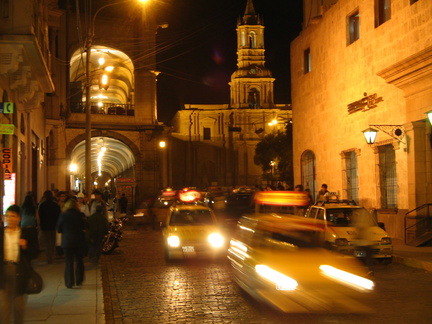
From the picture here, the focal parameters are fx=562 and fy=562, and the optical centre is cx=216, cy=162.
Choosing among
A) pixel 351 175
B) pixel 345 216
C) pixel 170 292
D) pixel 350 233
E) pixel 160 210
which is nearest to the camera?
pixel 170 292

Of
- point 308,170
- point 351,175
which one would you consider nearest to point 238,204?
point 308,170

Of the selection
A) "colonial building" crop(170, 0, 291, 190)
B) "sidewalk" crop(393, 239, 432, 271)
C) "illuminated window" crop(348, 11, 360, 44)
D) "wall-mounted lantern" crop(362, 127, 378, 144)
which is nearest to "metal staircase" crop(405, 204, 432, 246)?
"sidewalk" crop(393, 239, 432, 271)

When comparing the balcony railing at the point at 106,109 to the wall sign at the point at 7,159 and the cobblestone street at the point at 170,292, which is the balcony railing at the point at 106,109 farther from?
the cobblestone street at the point at 170,292

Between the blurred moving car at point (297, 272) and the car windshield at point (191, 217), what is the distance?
7220mm

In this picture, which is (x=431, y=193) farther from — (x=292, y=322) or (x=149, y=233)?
(x=149, y=233)

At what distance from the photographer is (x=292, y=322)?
8602 mm

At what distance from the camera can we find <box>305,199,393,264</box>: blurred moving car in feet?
49.1

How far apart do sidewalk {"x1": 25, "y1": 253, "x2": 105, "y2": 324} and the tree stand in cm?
5745

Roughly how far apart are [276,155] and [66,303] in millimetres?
69432

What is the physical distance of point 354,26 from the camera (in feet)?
79.0

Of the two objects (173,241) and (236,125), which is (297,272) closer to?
(173,241)

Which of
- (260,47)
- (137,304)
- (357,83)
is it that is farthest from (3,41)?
(260,47)

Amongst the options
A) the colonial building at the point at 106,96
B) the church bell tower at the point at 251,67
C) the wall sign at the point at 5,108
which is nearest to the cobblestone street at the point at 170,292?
the wall sign at the point at 5,108

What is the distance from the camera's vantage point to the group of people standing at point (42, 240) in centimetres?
659
